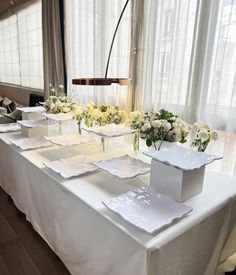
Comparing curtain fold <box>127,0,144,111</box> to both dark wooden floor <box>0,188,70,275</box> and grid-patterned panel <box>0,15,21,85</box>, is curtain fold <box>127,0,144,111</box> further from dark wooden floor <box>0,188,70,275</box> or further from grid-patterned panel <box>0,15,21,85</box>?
grid-patterned panel <box>0,15,21,85</box>

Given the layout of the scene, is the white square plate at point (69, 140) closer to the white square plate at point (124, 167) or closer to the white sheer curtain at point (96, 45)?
the white square plate at point (124, 167)

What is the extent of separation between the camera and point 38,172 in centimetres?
145

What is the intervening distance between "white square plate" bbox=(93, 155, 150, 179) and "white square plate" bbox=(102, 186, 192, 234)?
137 mm

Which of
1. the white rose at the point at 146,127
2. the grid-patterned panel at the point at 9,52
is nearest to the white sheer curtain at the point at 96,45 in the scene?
the white rose at the point at 146,127

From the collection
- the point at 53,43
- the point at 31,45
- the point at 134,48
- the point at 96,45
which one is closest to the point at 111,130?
the point at 134,48

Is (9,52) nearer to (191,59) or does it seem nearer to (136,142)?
(191,59)

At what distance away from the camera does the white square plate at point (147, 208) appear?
35.2 inches

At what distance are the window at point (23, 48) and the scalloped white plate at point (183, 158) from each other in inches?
150

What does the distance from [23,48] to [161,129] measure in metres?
4.65

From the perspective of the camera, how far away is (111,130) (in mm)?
1609

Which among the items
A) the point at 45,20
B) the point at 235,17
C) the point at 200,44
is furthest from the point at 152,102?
the point at 45,20

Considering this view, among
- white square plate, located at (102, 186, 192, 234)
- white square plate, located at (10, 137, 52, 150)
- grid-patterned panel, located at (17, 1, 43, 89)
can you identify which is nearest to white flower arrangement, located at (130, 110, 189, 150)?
white square plate, located at (102, 186, 192, 234)

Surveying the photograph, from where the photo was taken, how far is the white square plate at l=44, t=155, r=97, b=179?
1319mm

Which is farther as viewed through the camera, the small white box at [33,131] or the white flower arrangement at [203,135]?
the small white box at [33,131]
